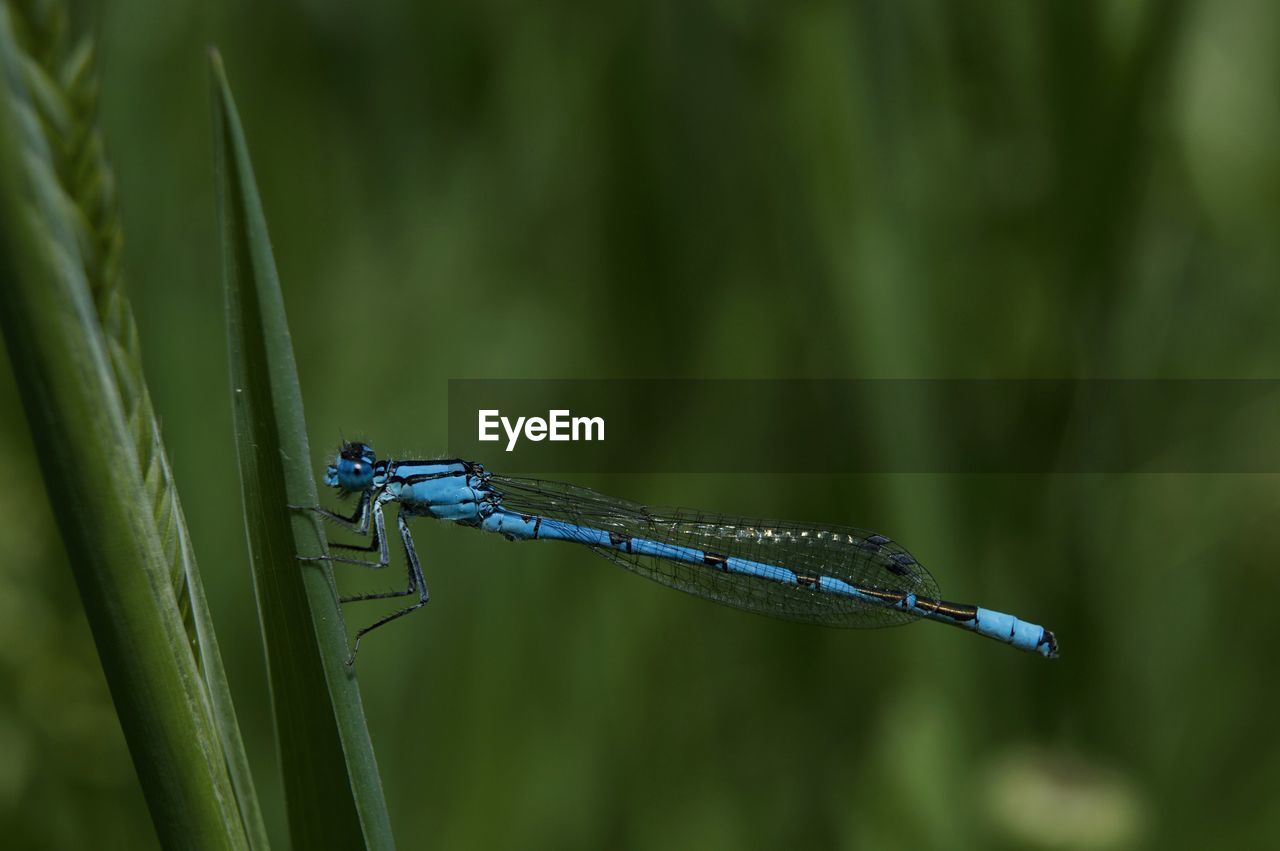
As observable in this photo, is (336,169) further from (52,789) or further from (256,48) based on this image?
(52,789)

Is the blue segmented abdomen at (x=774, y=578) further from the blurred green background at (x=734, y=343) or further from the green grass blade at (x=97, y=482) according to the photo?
the green grass blade at (x=97, y=482)

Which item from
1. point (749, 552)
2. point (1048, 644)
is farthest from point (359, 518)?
point (1048, 644)

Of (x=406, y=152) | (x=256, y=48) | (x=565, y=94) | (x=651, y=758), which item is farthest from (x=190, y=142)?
(x=651, y=758)

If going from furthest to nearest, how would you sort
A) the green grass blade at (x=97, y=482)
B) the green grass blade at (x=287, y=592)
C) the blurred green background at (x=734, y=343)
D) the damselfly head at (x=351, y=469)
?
the blurred green background at (x=734, y=343) → the damselfly head at (x=351, y=469) → the green grass blade at (x=287, y=592) → the green grass blade at (x=97, y=482)

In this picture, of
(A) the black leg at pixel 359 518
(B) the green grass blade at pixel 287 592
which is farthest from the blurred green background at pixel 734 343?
(B) the green grass blade at pixel 287 592
